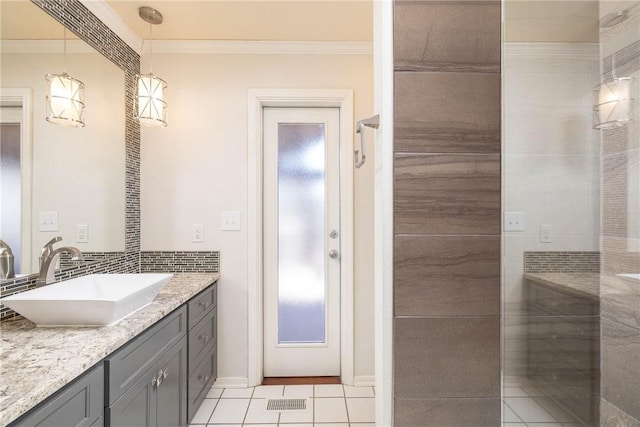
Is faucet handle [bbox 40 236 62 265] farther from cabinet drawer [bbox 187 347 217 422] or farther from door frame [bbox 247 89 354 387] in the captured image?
door frame [bbox 247 89 354 387]

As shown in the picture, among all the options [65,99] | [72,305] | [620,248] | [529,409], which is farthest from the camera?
[65,99]

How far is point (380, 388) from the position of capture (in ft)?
4.66

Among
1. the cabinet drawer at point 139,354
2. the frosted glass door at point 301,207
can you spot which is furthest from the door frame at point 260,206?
the cabinet drawer at point 139,354

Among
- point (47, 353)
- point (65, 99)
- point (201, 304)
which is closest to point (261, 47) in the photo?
point (65, 99)

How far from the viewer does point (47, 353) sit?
43.3 inches

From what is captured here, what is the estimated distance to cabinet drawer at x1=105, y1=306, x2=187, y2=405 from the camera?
47.7 inches

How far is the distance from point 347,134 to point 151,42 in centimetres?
153

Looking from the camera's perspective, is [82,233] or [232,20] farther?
[232,20]

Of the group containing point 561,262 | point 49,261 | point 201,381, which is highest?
point 561,262

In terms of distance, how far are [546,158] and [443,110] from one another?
545mm

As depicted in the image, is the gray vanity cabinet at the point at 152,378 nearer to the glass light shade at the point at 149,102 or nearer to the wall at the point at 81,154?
the wall at the point at 81,154

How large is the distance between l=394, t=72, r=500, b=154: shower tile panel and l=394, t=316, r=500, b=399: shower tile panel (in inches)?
26.4

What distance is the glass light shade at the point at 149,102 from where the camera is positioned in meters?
2.15

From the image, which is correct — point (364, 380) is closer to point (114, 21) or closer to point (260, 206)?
point (260, 206)
